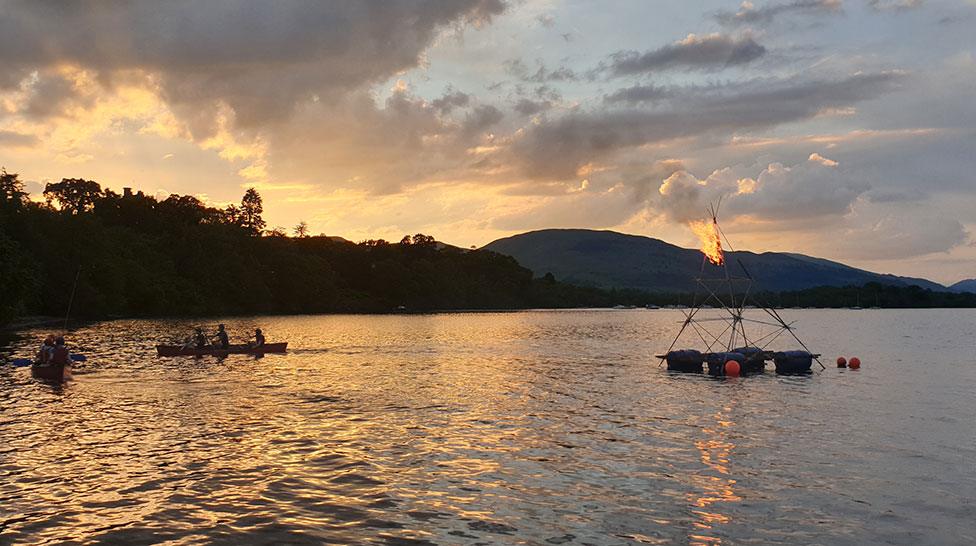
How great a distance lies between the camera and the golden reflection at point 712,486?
57.8 ft

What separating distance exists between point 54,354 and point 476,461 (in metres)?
34.1

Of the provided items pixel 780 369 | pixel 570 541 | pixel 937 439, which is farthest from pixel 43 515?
pixel 780 369

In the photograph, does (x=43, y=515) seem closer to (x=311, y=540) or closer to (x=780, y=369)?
(x=311, y=540)

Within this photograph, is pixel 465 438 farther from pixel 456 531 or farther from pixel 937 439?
pixel 937 439

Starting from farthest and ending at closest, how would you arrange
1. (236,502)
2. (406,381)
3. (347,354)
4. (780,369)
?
(347,354), (780,369), (406,381), (236,502)

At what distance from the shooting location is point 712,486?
21.8 m

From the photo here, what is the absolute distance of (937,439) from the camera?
100 ft

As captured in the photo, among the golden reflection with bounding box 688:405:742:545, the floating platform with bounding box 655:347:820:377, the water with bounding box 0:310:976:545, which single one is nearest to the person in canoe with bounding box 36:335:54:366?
the water with bounding box 0:310:976:545

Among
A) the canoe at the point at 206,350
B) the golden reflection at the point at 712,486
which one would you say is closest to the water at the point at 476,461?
the golden reflection at the point at 712,486

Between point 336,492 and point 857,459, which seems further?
point 857,459

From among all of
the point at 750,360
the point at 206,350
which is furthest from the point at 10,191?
the point at 750,360

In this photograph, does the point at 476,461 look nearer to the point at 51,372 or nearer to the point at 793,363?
the point at 51,372

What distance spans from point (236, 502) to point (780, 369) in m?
50.2

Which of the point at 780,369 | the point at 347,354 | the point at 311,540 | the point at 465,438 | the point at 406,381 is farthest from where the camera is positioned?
the point at 347,354
